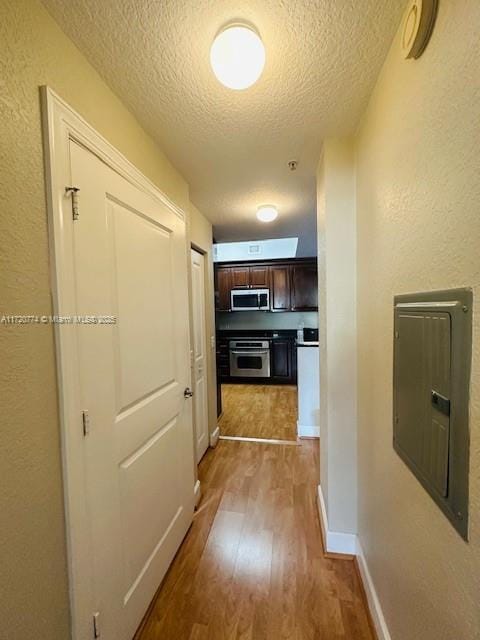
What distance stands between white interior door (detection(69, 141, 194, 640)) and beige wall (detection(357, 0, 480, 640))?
104 centimetres

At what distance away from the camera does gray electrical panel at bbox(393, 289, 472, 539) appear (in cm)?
63

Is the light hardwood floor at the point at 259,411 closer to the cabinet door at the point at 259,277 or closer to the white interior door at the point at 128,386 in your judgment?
the white interior door at the point at 128,386

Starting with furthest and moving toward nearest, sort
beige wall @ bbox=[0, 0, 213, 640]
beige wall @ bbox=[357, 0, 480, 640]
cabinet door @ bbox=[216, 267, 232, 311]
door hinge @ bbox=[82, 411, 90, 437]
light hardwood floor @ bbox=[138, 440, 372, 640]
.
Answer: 1. cabinet door @ bbox=[216, 267, 232, 311]
2. light hardwood floor @ bbox=[138, 440, 372, 640]
3. door hinge @ bbox=[82, 411, 90, 437]
4. beige wall @ bbox=[0, 0, 213, 640]
5. beige wall @ bbox=[357, 0, 480, 640]

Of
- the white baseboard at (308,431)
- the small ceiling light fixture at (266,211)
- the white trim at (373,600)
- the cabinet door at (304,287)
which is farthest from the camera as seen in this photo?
the cabinet door at (304,287)

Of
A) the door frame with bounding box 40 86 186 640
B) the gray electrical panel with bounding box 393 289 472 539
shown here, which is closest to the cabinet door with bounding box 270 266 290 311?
the gray electrical panel with bounding box 393 289 472 539

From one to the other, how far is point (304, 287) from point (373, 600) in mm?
4295

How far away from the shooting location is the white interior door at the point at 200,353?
2.56m

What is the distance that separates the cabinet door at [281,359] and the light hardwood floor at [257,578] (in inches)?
115

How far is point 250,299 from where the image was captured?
5.21 metres

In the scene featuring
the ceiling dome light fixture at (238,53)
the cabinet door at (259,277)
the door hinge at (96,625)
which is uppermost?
the ceiling dome light fixture at (238,53)

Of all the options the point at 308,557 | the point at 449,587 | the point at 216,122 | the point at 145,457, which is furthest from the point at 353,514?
the point at 216,122

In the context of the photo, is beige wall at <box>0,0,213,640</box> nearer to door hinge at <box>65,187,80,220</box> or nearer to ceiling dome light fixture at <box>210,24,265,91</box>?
door hinge at <box>65,187,80,220</box>

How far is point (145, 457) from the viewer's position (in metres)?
1.34

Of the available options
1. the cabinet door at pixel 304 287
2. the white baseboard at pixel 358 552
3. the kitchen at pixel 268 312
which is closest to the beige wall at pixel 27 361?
Result: the white baseboard at pixel 358 552
